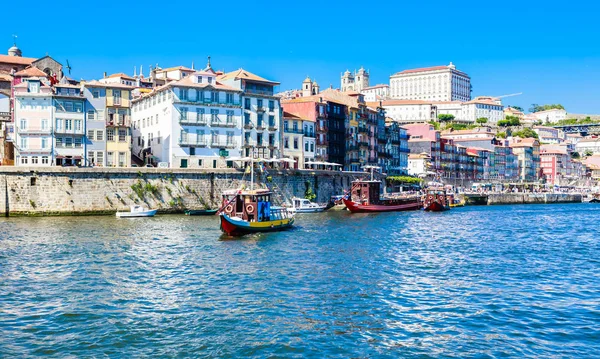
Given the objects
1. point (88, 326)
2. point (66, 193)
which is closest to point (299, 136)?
point (66, 193)

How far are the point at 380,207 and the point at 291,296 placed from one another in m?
53.6

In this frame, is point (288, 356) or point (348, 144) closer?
point (288, 356)

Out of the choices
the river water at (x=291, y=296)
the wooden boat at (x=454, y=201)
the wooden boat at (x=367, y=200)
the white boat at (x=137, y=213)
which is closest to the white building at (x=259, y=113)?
the wooden boat at (x=367, y=200)

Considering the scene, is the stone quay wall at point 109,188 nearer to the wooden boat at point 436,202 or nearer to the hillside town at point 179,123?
the hillside town at point 179,123

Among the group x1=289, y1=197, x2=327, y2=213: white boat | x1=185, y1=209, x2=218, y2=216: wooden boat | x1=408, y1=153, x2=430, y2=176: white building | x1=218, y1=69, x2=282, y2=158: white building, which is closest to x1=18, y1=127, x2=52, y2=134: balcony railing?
x1=185, y1=209, x2=218, y2=216: wooden boat

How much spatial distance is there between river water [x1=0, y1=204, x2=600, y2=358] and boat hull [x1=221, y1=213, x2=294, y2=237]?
111 centimetres

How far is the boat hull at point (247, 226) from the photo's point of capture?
4498cm

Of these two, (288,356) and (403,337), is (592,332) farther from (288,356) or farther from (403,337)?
(288,356)

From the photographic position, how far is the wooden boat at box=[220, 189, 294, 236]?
4529 cm

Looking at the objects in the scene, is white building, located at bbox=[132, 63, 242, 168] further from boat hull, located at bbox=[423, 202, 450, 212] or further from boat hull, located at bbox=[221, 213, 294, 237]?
boat hull, located at bbox=[423, 202, 450, 212]

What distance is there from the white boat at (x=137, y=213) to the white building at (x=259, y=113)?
59.2 ft

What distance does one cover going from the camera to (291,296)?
25078 mm

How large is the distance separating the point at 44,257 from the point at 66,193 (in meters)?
25.1

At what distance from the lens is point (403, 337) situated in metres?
19.8
